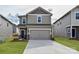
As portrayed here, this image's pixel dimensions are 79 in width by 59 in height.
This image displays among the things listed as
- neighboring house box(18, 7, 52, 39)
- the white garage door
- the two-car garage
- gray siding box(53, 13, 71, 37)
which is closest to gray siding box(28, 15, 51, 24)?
neighboring house box(18, 7, 52, 39)

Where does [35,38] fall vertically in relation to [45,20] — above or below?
below

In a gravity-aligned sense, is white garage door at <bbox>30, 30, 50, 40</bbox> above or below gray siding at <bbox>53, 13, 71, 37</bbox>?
below

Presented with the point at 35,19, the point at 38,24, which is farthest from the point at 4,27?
the point at 38,24

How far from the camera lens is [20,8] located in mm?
61969

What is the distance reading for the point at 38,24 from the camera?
41844 mm

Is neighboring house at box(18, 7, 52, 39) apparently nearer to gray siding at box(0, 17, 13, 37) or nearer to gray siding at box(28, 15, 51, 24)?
gray siding at box(28, 15, 51, 24)

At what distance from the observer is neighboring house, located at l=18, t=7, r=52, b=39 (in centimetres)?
4147

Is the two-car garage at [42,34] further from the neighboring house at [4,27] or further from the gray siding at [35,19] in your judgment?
the neighboring house at [4,27]

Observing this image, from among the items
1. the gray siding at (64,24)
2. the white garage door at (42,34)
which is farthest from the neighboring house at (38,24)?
the gray siding at (64,24)

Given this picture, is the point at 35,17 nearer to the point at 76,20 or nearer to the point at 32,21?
the point at 32,21

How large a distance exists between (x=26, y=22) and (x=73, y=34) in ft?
33.6
